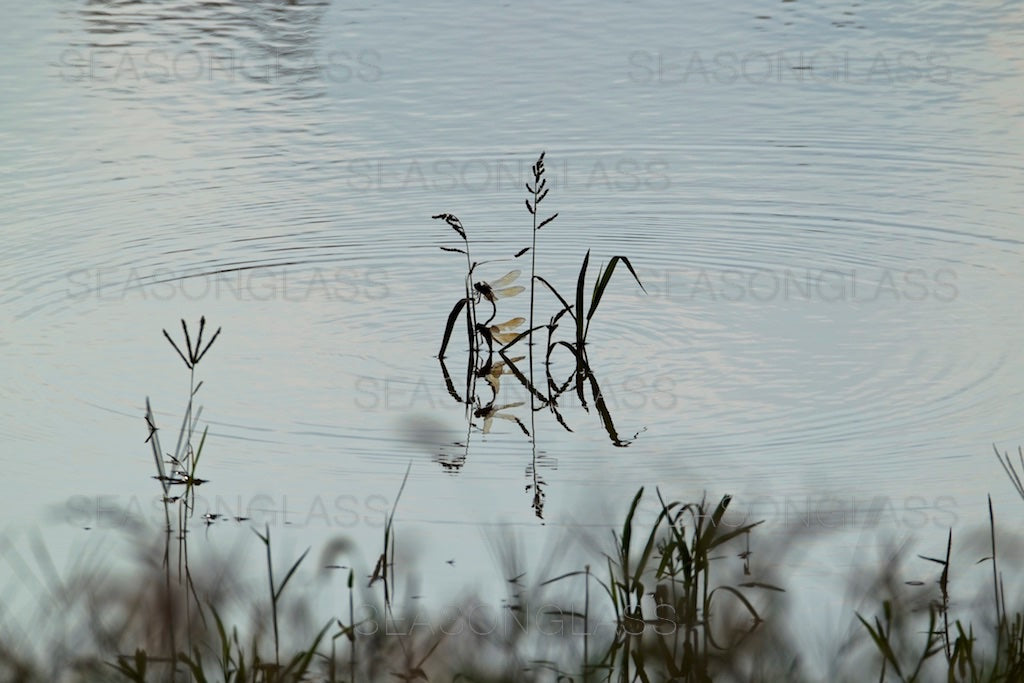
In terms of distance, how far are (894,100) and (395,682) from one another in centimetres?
782

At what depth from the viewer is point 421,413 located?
5.50 metres

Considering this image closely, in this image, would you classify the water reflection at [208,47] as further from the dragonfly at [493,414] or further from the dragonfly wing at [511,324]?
the dragonfly at [493,414]

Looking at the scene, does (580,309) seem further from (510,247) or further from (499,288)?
(510,247)

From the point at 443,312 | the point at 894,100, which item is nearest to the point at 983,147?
the point at 894,100

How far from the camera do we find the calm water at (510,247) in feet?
16.3

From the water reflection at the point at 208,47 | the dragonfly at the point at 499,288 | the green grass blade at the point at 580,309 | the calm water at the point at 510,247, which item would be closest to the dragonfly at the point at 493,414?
the calm water at the point at 510,247

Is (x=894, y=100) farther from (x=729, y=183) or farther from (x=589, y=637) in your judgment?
(x=589, y=637)

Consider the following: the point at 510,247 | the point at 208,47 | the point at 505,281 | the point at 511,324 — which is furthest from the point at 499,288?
the point at 208,47

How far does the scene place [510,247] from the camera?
754 cm

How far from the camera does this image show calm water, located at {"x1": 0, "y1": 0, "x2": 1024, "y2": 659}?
498 centimetres

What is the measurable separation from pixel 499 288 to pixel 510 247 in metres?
1.58

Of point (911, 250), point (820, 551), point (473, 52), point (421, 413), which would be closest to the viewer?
point (820, 551)

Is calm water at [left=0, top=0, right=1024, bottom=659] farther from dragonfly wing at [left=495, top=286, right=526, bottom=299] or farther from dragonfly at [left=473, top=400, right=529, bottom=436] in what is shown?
dragonfly wing at [left=495, top=286, right=526, bottom=299]

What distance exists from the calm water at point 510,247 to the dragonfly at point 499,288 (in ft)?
0.99
